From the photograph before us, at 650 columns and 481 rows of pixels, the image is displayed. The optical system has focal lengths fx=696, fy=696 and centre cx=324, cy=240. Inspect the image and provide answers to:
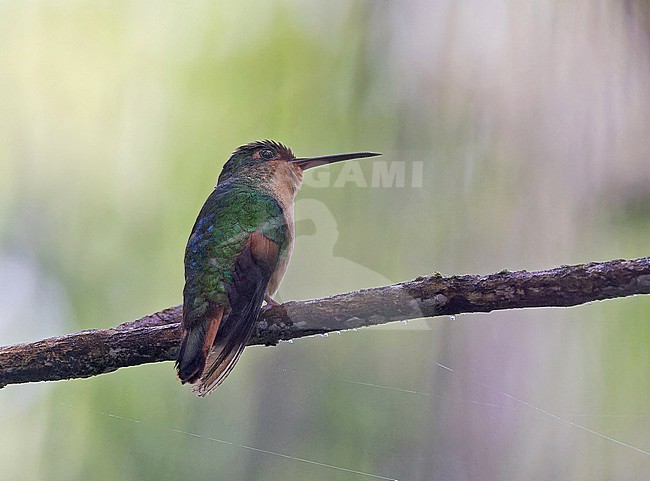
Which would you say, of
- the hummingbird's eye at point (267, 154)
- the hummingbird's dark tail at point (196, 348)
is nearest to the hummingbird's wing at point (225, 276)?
the hummingbird's dark tail at point (196, 348)

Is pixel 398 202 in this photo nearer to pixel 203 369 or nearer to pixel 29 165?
pixel 203 369

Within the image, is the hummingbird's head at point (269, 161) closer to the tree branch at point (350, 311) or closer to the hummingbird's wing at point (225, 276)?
the hummingbird's wing at point (225, 276)

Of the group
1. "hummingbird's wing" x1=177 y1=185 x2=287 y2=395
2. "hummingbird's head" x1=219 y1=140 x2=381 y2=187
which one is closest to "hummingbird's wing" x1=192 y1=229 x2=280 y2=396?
"hummingbird's wing" x1=177 y1=185 x2=287 y2=395

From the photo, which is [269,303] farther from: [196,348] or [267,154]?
[267,154]

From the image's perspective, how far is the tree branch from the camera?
1204mm

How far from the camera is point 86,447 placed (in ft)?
5.04

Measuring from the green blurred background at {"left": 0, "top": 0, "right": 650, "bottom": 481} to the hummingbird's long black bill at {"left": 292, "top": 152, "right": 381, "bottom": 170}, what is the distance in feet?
0.11

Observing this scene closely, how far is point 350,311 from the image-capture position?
133cm

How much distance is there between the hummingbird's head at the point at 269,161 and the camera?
160cm

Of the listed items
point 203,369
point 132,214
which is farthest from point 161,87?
point 203,369

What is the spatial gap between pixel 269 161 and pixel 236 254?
0.94ft

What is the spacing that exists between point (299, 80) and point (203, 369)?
774 millimetres

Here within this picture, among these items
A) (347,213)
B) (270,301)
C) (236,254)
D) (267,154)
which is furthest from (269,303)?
(267,154)

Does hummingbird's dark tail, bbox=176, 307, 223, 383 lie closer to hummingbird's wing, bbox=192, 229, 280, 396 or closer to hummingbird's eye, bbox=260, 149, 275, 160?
hummingbird's wing, bbox=192, 229, 280, 396
